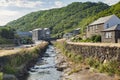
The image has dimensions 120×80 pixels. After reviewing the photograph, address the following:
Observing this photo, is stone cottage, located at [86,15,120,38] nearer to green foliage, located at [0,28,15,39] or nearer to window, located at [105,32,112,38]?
window, located at [105,32,112,38]

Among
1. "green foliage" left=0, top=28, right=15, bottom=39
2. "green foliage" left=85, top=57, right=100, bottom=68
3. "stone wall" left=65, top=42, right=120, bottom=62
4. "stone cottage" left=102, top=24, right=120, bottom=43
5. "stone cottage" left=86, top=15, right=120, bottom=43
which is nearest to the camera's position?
"stone wall" left=65, top=42, right=120, bottom=62

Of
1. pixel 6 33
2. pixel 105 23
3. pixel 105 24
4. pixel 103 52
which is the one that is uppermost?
pixel 105 23

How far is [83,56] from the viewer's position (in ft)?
168

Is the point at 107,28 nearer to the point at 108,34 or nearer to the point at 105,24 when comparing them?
the point at 105,24

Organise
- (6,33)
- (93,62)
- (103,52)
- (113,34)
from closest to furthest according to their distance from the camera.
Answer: (103,52), (93,62), (113,34), (6,33)

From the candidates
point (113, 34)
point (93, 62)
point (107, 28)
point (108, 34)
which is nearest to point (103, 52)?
point (93, 62)

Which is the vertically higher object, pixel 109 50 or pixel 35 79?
pixel 109 50

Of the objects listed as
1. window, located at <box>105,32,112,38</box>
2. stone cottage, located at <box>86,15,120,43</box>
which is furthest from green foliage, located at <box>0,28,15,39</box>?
window, located at <box>105,32,112,38</box>

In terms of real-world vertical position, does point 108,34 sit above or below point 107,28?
below

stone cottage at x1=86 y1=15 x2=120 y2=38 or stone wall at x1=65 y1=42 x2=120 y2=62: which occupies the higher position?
stone cottage at x1=86 y1=15 x2=120 y2=38

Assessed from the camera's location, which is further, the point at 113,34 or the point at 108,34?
the point at 108,34

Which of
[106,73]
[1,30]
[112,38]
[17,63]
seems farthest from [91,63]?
[1,30]

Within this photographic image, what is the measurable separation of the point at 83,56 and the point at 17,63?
12.8 m

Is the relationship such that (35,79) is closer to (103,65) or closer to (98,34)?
(103,65)
